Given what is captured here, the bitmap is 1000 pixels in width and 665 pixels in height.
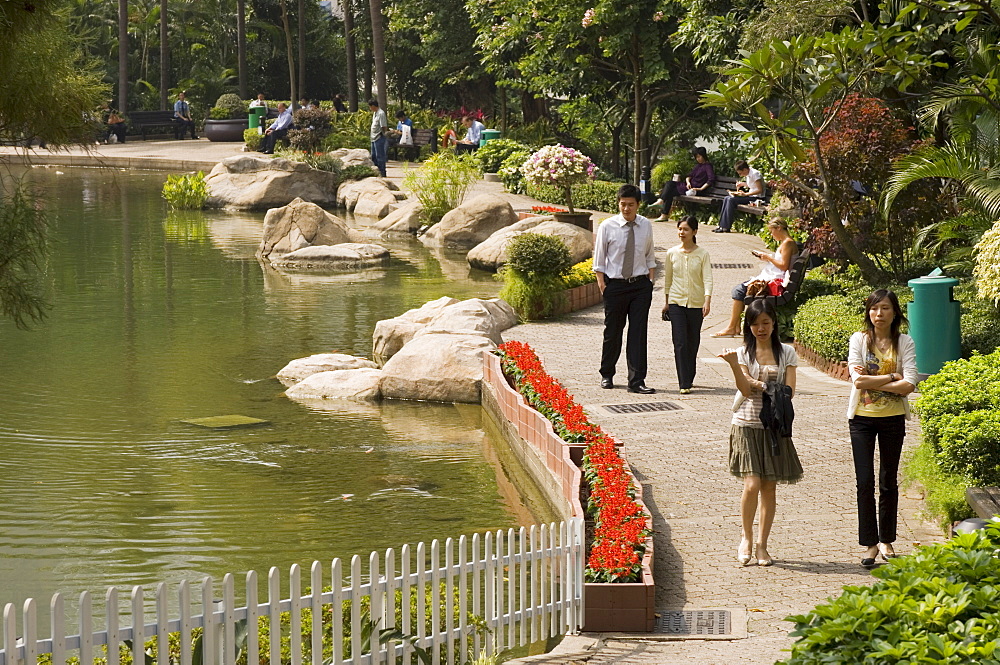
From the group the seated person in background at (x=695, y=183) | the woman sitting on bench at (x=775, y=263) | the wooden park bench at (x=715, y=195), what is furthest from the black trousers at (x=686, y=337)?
the seated person in background at (x=695, y=183)

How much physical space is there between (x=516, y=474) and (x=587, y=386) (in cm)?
204

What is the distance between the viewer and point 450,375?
12.9m

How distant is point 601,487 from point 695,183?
1915 cm

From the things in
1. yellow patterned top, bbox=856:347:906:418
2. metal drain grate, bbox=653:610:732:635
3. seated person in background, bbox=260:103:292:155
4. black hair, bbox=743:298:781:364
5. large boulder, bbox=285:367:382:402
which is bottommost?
metal drain grate, bbox=653:610:732:635

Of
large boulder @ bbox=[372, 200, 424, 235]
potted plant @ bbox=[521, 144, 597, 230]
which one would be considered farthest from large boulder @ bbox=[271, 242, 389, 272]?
large boulder @ bbox=[372, 200, 424, 235]

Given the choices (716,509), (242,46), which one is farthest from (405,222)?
(242,46)

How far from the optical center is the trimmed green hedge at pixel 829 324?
41.4 ft

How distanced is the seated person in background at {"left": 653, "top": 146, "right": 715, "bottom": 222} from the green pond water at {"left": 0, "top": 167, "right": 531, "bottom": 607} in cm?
756

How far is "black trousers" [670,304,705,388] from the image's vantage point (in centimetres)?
1152

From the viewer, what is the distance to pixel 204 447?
1121 cm

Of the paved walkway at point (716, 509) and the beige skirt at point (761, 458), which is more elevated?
the beige skirt at point (761, 458)

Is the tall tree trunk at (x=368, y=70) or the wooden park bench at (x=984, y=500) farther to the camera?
the tall tree trunk at (x=368, y=70)

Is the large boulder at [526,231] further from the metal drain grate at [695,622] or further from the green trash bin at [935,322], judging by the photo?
the metal drain grate at [695,622]

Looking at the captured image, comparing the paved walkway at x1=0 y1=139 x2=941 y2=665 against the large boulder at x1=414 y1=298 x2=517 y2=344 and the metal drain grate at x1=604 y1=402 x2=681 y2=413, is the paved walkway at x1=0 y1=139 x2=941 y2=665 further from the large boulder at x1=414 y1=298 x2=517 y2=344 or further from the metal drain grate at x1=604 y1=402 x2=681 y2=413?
the large boulder at x1=414 y1=298 x2=517 y2=344
